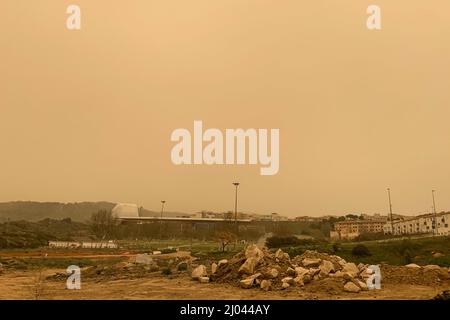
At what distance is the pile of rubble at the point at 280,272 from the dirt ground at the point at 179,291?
48 cm

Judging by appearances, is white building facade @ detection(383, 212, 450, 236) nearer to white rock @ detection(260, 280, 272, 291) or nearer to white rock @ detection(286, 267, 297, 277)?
white rock @ detection(286, 267, 297, 277)

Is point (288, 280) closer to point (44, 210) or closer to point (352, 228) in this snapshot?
point (352, 228)

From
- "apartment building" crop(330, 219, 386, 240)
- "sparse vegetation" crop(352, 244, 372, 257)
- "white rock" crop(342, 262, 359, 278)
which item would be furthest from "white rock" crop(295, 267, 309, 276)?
"apartment building" crop(330, 219, 386, 240)

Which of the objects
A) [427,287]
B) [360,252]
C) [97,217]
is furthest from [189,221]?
[427,287]

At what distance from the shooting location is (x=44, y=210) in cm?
16362

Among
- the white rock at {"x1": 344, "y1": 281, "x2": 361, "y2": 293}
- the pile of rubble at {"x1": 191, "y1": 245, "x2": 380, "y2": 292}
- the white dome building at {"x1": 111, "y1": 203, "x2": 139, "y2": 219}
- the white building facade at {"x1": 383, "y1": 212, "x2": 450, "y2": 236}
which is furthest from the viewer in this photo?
the white dome building at {"x1": 111, "y1": 203, "x2": 139, "y2": 219}

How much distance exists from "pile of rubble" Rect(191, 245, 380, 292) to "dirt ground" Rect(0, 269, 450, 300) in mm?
480

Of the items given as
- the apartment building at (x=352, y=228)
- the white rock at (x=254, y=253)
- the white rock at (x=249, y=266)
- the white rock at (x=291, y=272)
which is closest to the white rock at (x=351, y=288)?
the white rock at (x=291, y=272)

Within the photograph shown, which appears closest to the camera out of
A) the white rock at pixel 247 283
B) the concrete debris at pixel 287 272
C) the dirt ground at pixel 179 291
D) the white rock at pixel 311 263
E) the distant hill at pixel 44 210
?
the dirt ground at pixel 179 291

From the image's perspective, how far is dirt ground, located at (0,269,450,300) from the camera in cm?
1439

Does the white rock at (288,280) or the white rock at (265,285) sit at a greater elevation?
the white rock at (288,280)

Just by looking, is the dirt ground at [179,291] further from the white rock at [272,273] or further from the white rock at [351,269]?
the white rock at [351,269]

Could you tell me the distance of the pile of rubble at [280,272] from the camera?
15.8m
